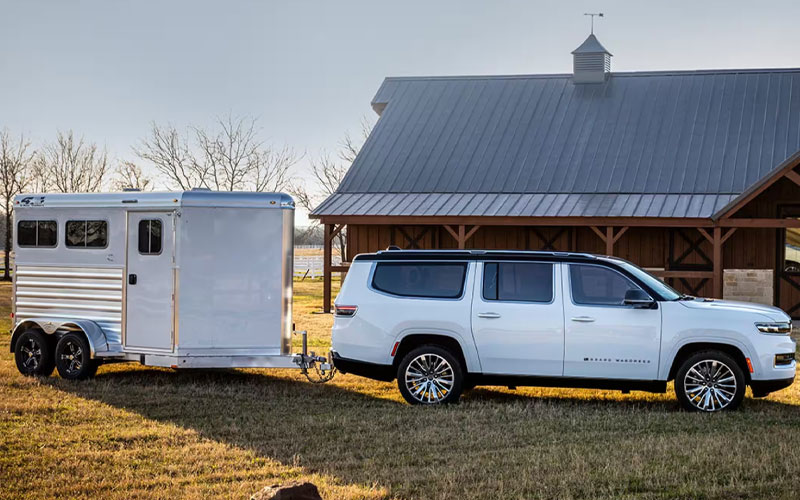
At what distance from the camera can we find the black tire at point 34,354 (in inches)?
527

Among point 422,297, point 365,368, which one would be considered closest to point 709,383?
point 422,297

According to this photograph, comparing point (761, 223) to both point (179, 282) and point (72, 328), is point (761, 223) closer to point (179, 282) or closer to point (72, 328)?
point (179, 282)

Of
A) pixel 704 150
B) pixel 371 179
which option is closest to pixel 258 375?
pixel 371 179

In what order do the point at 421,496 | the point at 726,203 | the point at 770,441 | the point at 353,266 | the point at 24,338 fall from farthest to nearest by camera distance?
the point at 726,203 → the point at 24,338 → the point at 353,266 → the point at 770,441 → the point at 421,496

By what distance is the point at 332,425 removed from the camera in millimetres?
10008

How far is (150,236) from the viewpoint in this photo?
1272cm

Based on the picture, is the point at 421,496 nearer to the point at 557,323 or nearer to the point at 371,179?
the point at 557,323

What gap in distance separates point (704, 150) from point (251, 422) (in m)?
19.1

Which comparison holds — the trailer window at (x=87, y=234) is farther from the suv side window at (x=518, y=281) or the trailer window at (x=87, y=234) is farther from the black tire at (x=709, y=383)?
the black tire at (x=709, y=383)

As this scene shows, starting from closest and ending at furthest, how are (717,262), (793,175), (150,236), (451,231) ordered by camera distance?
1. (150,236)
2. (793,175)
3. (717,262)
4. (451,231)

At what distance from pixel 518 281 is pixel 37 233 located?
21.7 feet

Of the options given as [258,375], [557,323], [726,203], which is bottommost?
[258,375]

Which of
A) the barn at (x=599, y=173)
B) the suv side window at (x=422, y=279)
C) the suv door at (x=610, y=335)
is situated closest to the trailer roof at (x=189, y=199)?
the suv side window at (x=422, y=279)

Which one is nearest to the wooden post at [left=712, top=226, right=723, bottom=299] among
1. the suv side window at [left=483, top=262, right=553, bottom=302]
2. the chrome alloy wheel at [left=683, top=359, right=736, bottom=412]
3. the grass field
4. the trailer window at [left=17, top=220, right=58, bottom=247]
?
the grass field
